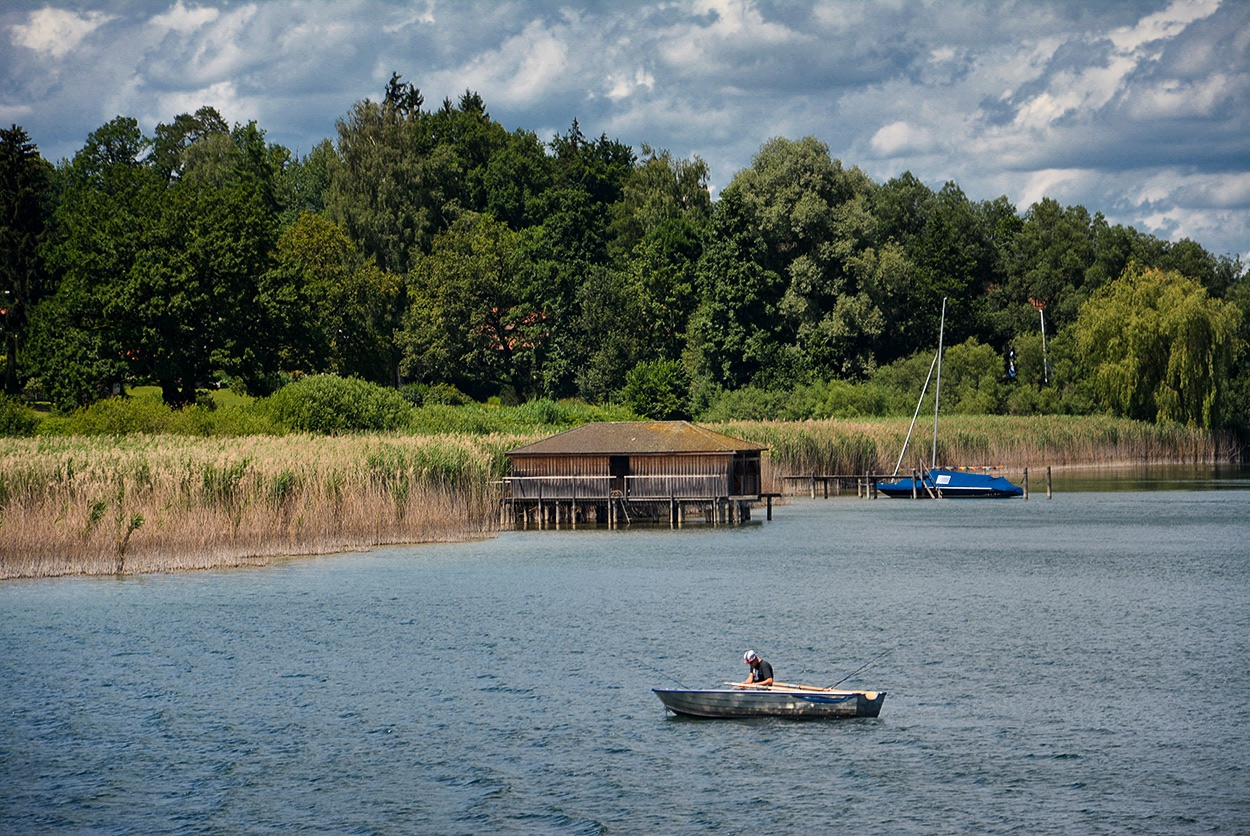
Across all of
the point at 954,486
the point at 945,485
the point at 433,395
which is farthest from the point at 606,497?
the point at 433,395

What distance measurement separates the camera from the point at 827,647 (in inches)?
1162

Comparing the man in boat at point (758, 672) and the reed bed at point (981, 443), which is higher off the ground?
the reed bed at point (981, 443)

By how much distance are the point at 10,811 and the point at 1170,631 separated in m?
24.3

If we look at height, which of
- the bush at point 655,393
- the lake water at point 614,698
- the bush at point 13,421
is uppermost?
the bush at point 655,393

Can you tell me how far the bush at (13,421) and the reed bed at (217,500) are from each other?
500 inches

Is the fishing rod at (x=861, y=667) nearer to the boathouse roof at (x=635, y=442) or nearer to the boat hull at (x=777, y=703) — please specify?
the boat hull at (x=777, y=703)

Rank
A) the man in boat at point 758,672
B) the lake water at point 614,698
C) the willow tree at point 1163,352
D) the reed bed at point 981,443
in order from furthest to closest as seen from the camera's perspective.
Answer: the willow tree at point 1163,352
the reed bed at point 981,443
the man in boat at point 758,672
the lake water at point 614,698

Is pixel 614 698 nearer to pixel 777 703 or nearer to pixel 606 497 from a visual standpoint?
pixel 777 703

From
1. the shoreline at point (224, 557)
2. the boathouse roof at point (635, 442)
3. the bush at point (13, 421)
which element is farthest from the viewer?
the bush at point (13, 421)

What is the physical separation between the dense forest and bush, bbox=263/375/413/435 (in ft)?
24.8

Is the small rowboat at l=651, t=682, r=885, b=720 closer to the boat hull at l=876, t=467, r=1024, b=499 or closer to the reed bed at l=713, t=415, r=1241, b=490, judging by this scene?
the reed bed at l=713, t=415, r=1241, b=490

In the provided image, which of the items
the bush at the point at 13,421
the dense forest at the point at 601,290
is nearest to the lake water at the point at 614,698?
the bush at the point at 13,421

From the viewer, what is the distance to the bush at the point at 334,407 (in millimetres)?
68188

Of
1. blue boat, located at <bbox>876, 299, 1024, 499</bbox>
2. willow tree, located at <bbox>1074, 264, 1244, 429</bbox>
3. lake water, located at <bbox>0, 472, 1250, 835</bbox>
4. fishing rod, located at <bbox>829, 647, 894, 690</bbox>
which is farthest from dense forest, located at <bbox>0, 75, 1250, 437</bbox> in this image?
fishing rod, located at <bbox>829, 647, 894, 690</bbox>
